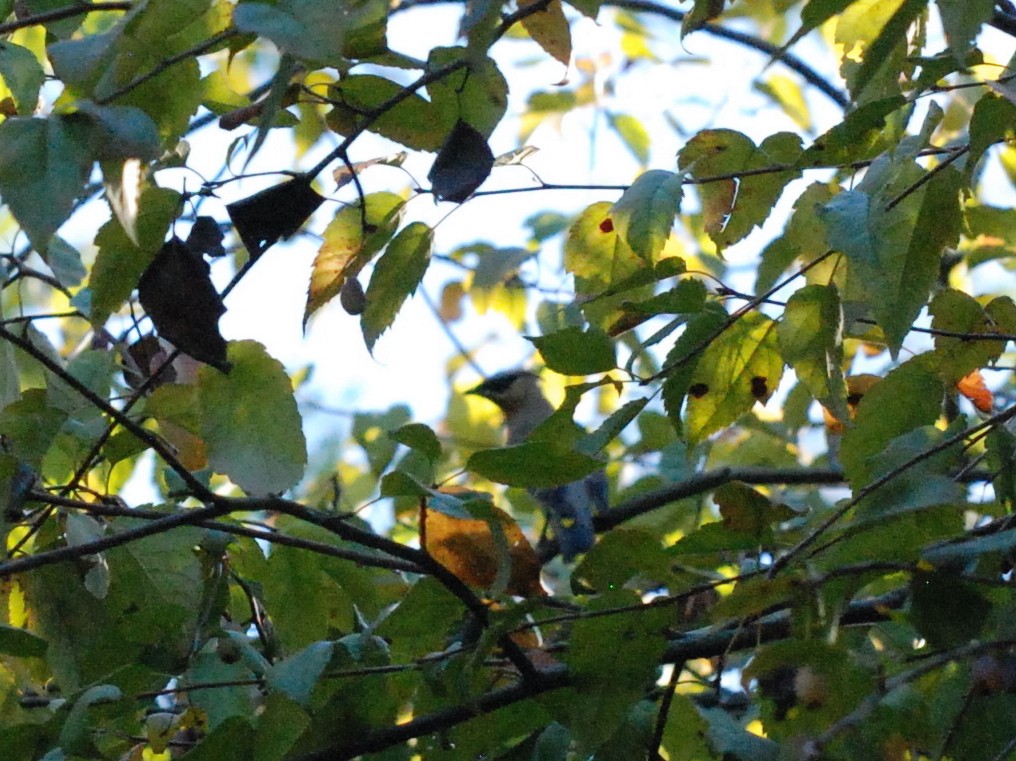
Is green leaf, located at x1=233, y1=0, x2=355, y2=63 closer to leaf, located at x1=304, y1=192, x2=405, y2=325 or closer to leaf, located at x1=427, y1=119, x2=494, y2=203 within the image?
leaf, located at x1=427, y1=119, x2=494, y2=203

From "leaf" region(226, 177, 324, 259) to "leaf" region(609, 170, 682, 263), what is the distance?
301mm

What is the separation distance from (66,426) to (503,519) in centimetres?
58

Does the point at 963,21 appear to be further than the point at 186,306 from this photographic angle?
No

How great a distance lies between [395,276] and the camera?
1.31 metres

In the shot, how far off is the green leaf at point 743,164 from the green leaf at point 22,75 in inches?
26.9

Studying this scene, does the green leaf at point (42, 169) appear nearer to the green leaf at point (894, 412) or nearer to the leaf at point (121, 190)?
the leaf at point (121, 190)

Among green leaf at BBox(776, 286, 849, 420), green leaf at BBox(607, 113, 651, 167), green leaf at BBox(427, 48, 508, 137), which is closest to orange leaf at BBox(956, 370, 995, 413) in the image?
green leaf at BBox(776, 286, 849, 420)

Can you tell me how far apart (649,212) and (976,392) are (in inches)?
27.6

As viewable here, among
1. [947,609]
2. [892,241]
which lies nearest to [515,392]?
[892,241]

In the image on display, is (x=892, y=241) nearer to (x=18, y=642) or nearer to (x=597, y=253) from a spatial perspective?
(x=597, y=253)

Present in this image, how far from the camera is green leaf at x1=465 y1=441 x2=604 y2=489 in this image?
1037 millimetres

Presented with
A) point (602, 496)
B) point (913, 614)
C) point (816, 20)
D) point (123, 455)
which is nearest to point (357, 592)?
point (123, 455)

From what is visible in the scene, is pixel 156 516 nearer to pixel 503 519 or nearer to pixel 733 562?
pixel 503 519

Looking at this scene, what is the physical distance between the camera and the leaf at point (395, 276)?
1302mm
